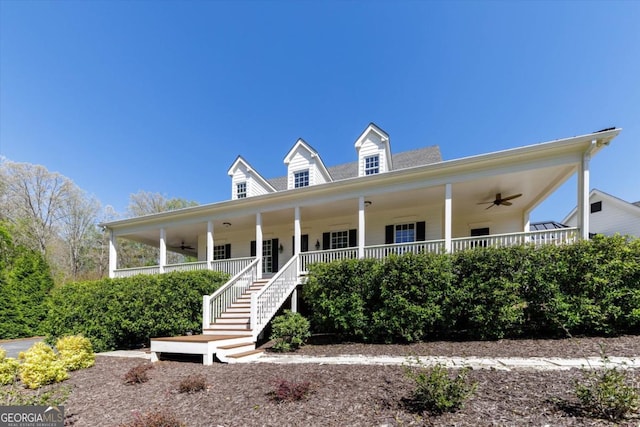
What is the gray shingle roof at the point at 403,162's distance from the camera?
12961mm

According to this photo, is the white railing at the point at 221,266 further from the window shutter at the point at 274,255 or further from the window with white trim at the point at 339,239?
the window with white trim at the point at 339,239

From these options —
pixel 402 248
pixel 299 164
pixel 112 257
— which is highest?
pixel 299 164

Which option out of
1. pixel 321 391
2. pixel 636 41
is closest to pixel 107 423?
pixel 321 391

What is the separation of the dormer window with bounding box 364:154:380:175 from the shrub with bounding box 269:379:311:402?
9834mm

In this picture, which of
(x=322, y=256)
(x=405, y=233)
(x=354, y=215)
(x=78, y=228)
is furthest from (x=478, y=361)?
(x=78, y=228)

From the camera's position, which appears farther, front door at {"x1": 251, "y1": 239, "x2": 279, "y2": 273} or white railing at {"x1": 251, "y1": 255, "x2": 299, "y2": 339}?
front door at {"x1": 251, "y1": 239, "x2": 279, "y2": 273}

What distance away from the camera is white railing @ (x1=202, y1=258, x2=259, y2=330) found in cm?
806

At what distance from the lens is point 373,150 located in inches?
491

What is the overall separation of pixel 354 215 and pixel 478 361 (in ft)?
25.4

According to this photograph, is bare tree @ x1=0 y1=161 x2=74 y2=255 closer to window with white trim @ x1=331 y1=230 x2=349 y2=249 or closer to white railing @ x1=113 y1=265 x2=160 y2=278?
white railing @ x1=113 y1=265 x2=160 y2=278

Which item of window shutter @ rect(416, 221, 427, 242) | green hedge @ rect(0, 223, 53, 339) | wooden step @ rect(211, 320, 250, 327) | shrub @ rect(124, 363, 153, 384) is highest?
window shutter @ rect(416, 221, 427, 242)

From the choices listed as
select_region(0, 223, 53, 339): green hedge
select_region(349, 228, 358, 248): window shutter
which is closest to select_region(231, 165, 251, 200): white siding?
select_region(349, 228, 358, 248): window shutter

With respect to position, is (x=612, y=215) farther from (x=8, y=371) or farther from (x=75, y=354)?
(x=8, y=371)

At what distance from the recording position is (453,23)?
9930 millimetres
